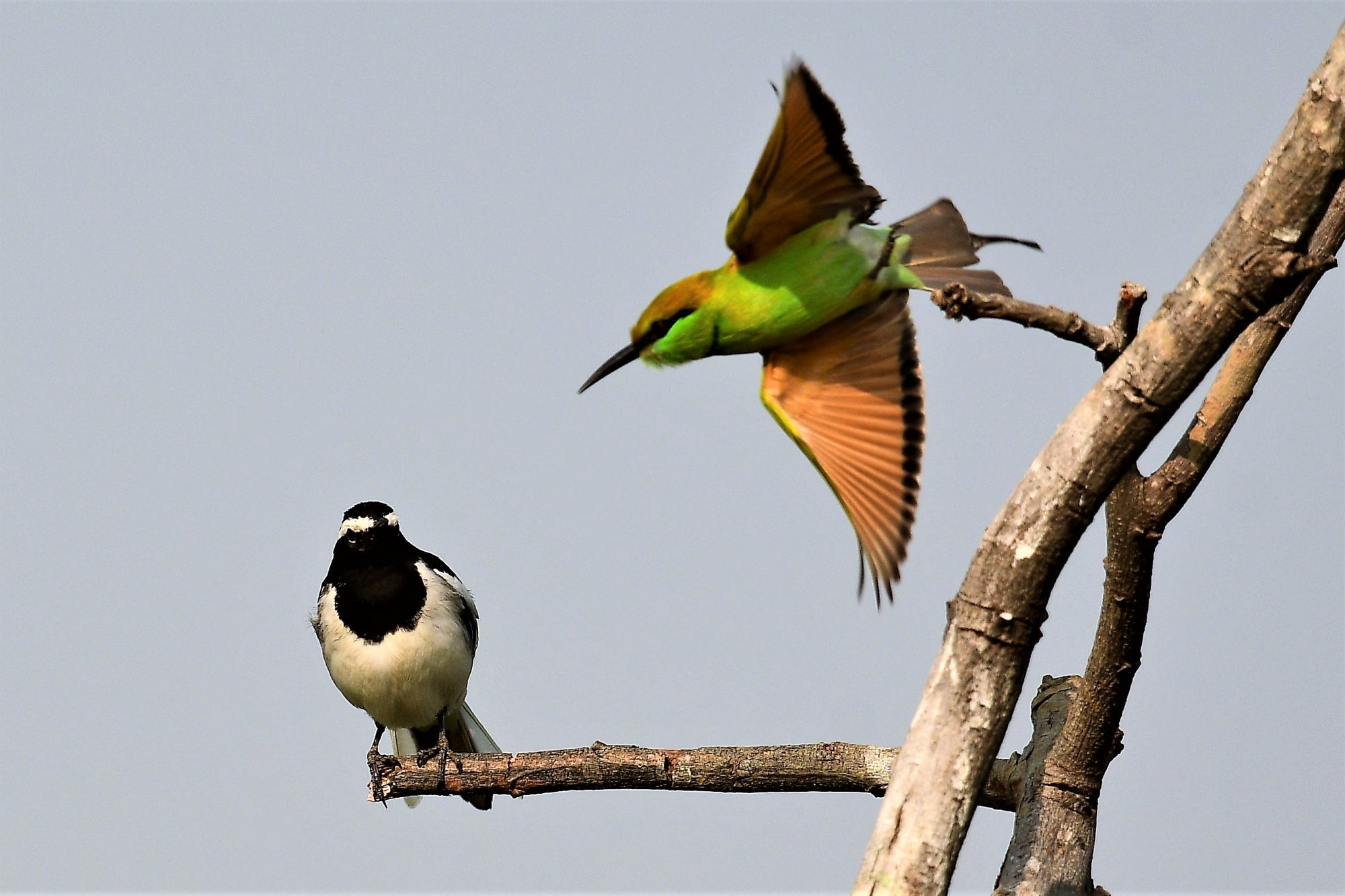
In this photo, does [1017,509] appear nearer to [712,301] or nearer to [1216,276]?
[1216,276]

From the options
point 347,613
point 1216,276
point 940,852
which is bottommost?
point 940,852

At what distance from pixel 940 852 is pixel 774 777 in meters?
1.89

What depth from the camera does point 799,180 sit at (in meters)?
4.76

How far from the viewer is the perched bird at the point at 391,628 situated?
269 inches

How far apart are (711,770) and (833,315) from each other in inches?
70.8

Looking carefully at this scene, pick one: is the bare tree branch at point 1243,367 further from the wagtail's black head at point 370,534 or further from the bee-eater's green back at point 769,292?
the wagtail's black head at point 370,534

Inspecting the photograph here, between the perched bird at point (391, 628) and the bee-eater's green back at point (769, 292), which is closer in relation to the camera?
the bee-eater's green back at point (769, 292)

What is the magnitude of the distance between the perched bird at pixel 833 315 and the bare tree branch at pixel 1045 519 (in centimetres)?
105

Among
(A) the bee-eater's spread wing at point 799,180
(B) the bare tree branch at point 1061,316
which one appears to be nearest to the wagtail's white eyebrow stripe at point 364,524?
(A) the bee-eater's spread wing at point 799,180

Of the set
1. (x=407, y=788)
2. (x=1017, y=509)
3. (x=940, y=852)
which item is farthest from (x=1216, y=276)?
(x=407, y=788)

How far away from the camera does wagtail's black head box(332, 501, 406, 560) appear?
279 inches

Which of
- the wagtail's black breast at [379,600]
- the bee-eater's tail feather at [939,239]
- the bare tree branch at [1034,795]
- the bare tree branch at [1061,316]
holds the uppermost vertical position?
the bee-eater's tail feather at [939,239]

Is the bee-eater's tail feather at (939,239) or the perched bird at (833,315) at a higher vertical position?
the bee-eater's tail feather at (939,239)

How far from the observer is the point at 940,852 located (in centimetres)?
355
